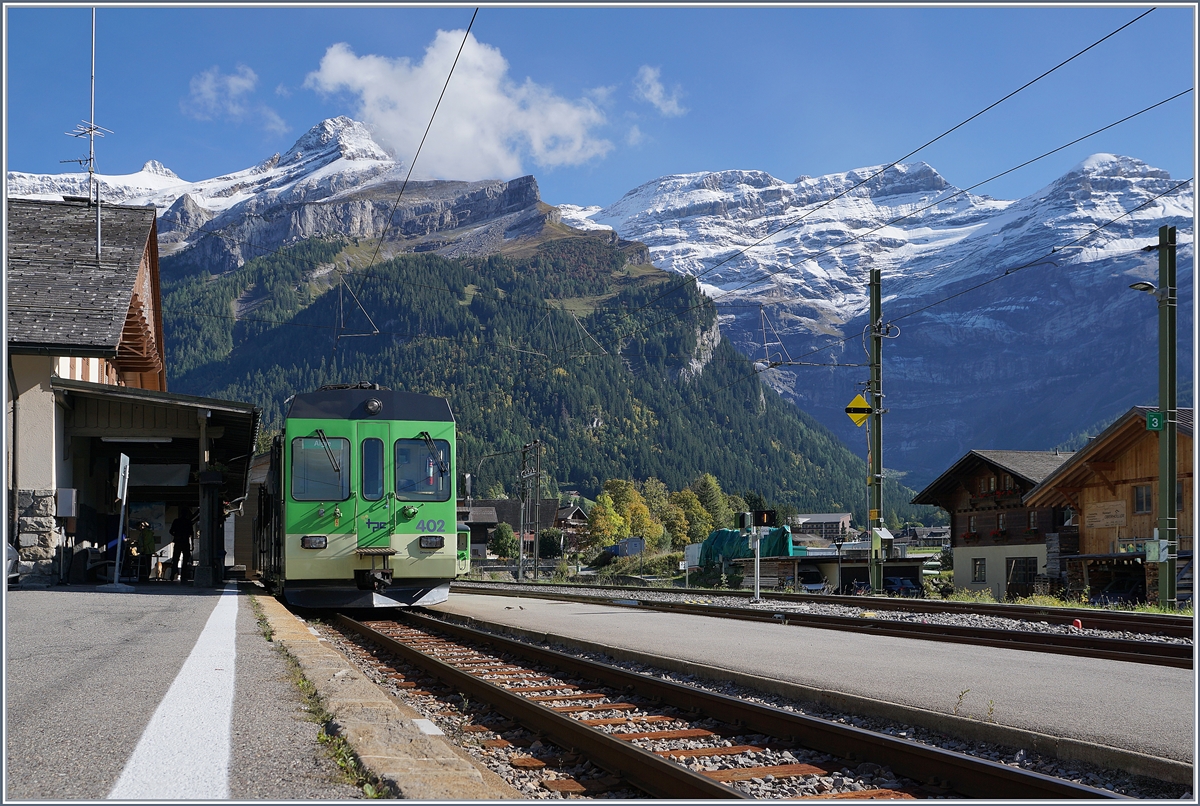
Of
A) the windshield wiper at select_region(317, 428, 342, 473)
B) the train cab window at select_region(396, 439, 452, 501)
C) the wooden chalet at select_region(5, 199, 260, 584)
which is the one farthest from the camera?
the wooden chalet at select_region(5, 199, 260, 584)

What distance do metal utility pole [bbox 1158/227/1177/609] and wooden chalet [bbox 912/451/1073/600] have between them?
72.1ft

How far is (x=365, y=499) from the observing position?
629 inches

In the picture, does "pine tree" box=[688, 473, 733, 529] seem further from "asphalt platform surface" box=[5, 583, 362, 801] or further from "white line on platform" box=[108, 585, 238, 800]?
"white line on platform" box=[108, 585, 238, 800]

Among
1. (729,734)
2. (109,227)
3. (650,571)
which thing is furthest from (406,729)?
(650,571)

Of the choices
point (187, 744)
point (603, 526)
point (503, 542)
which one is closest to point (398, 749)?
point (187, 744)

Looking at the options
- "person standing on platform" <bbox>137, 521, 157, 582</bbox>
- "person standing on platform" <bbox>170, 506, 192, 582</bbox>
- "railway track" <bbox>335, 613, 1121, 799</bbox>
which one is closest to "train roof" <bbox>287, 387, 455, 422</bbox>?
"railway track" <bbox>335, 613, 1121, 799</bbox>

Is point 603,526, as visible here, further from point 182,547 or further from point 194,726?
point 194,726

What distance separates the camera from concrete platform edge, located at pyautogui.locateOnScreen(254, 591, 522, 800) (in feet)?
13.7

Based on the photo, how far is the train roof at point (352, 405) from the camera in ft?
52.8

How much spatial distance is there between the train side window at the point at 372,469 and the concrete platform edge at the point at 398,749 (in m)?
8.74

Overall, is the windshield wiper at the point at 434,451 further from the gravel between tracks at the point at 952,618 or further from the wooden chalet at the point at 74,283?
the gravel between tracks at the point at 952,618

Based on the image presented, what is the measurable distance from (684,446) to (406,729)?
17802 cm

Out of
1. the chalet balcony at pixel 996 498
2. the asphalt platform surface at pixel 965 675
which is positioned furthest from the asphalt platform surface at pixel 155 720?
the chalet balcony at pixel 996 498

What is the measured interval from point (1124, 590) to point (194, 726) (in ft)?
109
